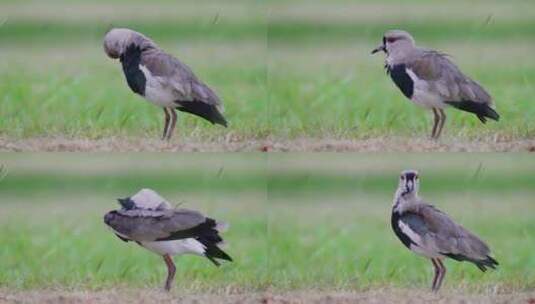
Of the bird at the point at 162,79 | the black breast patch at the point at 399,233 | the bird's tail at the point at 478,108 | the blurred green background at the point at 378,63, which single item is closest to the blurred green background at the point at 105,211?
the bird at the point at 162,79

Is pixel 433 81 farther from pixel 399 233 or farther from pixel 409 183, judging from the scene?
pixel 399 233

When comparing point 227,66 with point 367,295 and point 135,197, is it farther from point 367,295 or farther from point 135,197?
point 367,295

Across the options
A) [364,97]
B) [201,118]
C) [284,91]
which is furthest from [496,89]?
[201,118]

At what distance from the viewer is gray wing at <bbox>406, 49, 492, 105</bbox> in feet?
11.5

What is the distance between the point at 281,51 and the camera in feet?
11.5

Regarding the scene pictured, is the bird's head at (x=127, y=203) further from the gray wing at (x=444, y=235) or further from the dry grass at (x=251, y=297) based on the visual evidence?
the gray wing at (x=444, y=235)

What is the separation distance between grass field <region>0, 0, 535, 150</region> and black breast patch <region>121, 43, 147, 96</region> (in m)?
0.03

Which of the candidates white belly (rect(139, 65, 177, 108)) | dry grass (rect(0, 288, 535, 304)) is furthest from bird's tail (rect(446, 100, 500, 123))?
white belly (rect(139, 65, 177, 108))

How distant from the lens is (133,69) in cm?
353

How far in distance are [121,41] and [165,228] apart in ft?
1.88

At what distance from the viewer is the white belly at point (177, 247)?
138 inches

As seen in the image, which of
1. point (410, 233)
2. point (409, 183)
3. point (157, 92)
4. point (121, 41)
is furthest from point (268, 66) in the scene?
point (410, 233)

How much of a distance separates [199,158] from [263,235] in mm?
300

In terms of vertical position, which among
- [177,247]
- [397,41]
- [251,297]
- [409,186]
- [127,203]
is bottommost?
[251,297]
